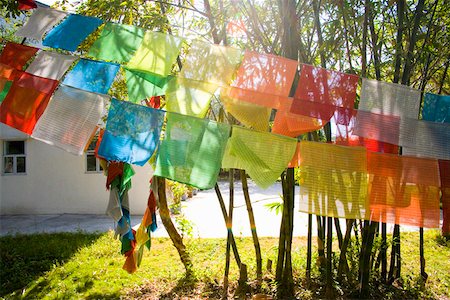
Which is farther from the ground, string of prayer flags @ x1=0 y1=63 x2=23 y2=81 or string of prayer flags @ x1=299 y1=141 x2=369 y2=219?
string of prayer flags @ x1=0 y1=63 x2=23 y2=81

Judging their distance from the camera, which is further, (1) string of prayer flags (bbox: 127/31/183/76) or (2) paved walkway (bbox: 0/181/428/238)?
(2) paved walkway (bbox: 0/181/428/238)

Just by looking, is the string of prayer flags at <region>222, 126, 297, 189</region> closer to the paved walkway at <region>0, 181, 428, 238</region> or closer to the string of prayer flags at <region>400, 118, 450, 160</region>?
the string of prayer flags at <region>400, 118, 450, 160</region>

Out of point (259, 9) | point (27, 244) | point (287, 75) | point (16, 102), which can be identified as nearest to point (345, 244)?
point (287, 75)

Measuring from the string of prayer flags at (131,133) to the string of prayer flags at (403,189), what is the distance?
1429 mm

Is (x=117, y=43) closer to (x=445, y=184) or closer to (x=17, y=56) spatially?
(x=17, y=56)

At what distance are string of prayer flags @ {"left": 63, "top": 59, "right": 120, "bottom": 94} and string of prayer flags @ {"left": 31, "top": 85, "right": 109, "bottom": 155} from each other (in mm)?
64

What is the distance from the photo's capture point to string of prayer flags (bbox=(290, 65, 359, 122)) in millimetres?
2439

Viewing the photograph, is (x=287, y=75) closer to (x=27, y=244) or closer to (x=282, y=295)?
(x=282, y=295)

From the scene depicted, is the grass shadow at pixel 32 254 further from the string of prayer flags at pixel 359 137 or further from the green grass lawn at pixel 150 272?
the string of prayer flags at pixel 359 137

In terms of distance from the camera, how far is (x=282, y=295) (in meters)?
3.39

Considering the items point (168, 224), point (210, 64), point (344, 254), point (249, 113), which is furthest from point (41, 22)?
point (344, 254)

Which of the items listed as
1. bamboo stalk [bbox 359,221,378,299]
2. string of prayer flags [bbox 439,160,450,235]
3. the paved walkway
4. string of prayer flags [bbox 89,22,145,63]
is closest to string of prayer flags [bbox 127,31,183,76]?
string of prayer flags [bbox 89,22,145,63]

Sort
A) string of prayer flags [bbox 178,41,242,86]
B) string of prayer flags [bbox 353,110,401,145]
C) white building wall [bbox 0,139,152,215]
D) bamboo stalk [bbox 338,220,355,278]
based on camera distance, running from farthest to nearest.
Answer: white building wall [bbox 0,139,152,215] < bamboo stalk [bbox 338,220,355,278] < string of prayer flags [bbox 178,41,242,86] < string of prayer flags [bbox 353,110,401,145]

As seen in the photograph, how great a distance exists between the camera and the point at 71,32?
2.61 m
